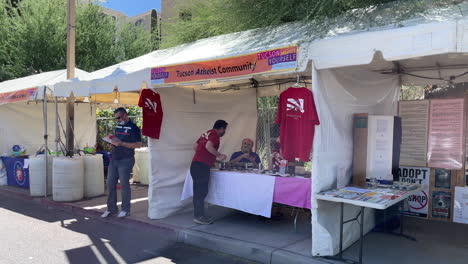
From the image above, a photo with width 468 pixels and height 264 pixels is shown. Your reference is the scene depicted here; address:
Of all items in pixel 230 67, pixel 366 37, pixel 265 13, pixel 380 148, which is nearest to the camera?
pixel 366 37

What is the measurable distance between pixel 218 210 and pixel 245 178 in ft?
5.02

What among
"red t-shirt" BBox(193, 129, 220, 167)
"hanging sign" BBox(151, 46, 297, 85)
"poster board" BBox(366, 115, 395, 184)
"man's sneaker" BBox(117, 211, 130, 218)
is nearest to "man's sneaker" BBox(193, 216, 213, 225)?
"red t-shirt" BBox(193, 129, 220, 167)

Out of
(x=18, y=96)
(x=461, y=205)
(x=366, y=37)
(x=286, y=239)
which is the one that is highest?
(x=366, y=37)

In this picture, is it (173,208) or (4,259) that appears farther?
(173,208)

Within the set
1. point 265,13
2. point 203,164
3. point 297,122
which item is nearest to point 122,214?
point 203,164

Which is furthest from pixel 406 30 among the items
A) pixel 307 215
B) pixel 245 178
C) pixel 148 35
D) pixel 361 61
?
pixel 148 35

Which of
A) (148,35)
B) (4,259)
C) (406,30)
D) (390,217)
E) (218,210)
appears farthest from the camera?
(148,35)

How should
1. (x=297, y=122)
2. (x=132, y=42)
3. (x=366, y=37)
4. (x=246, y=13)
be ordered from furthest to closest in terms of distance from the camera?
(x=132, y=42)
(x=246, y=13)
(x=297, y=122)
(x=366, y=37)

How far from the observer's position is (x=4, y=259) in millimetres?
4633

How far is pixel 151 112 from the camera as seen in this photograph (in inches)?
235

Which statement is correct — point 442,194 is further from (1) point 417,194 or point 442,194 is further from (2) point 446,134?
(2) point 446,134

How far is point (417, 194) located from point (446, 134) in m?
1.07

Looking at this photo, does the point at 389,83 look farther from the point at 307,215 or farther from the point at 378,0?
the point at 307,215

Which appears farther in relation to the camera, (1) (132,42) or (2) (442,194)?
(1) (132,42)
